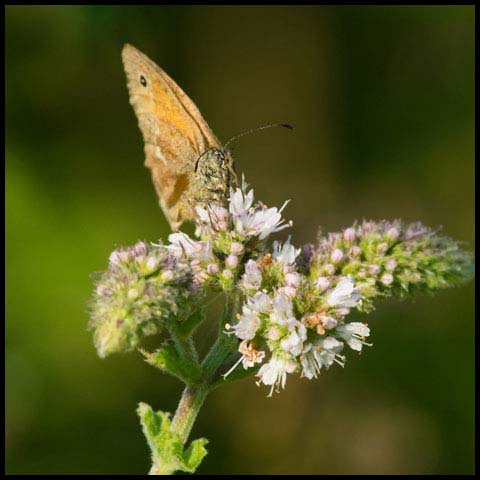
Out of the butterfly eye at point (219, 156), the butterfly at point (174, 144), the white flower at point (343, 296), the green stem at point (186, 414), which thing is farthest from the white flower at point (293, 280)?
the butterfly eye at point (219, 156)

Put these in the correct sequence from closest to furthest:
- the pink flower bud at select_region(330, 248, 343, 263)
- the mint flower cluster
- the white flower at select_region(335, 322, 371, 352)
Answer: the mint flower cluster → the white flower at select_region(335, 322, 371, 352) → the pink flower bud at select_region(330, 248, 343, 263)

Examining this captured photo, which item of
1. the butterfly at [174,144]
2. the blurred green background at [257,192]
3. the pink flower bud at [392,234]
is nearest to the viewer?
the pink flower bud at [392,234]

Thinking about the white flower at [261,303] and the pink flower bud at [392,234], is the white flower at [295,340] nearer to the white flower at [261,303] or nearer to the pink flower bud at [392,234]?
the white flower at [261,303]

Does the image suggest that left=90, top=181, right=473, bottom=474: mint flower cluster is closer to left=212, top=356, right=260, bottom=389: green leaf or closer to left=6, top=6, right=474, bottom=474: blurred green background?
left=212, top=356, right=260, bottom=389: green leaf

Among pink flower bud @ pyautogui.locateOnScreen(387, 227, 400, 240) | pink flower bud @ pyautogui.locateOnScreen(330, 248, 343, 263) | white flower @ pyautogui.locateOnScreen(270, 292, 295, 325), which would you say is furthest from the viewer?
pink flower bud @ pyautogui.locateOnScreen(387, 227, 400, 240)

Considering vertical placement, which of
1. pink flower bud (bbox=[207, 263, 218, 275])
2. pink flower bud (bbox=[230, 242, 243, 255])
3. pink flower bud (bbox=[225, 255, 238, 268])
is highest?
pink flower bud (bbox=[230, 242, 243, 255])

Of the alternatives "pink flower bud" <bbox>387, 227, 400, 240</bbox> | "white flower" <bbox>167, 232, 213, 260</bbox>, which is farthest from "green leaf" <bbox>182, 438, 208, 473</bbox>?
"pink flower bud" <bbox>387, 227, 400, 240</bbox>
